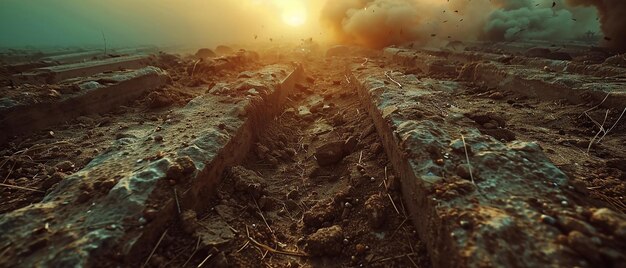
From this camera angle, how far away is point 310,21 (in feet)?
129

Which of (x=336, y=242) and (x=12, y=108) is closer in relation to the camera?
(x=336, y=242)

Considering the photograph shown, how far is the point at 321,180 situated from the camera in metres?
3.37

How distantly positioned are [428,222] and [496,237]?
443mm

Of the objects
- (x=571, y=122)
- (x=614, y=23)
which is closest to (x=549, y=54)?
(x=614, y=23)

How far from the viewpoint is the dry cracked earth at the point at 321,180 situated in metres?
1.75

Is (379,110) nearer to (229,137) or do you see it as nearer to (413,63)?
(229,137)

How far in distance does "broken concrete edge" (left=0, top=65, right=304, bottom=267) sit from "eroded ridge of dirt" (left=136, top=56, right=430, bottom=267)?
16 cm

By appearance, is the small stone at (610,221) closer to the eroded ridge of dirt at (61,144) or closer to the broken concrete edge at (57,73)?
the eroded ridge of dirt at (61,144)

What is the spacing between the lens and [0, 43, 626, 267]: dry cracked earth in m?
1.75

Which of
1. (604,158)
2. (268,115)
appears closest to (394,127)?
(604,158)

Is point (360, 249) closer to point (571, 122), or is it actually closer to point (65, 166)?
point (65, 166)

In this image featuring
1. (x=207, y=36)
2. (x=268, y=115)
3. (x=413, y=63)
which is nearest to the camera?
(x=268, y=115)

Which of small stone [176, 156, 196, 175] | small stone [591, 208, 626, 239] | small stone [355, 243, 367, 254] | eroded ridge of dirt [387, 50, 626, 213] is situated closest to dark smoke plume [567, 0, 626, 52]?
eroded ridge of dirt [387, 50, 626, 213]

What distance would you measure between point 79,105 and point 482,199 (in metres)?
5.56
